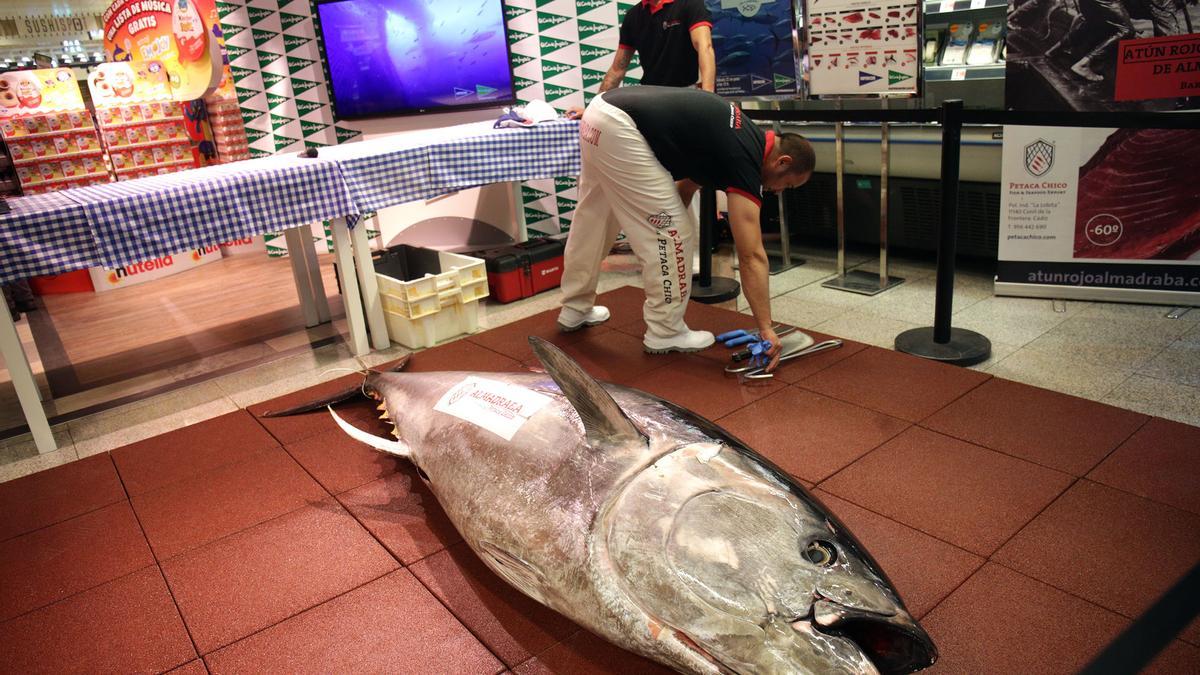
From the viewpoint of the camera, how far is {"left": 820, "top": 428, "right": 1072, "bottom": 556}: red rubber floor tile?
2.40m

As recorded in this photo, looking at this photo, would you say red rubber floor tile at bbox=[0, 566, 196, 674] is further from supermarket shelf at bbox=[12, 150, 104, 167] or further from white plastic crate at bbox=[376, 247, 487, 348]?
supermarket shelf at bbox=[12, 150, 104, 167]

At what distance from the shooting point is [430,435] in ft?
7.92

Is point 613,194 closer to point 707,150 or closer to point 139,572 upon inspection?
point 707,150

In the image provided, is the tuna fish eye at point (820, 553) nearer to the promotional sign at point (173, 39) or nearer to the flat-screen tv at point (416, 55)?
the flat-screen tv at point (416, 55)

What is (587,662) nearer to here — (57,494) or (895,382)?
(895,382)

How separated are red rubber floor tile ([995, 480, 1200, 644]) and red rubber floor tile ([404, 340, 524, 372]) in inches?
88.0

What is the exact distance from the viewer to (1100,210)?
419 cm

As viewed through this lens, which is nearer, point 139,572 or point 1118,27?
point 139,572

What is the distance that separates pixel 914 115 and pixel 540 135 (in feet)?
6.94

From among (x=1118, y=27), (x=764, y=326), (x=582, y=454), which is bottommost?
(x=764, y=326)

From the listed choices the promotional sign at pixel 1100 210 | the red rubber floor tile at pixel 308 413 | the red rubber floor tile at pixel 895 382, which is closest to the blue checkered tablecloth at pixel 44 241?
the red rubber floor tile at pixel 308 413

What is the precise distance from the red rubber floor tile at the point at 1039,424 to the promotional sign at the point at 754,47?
95.9 inches

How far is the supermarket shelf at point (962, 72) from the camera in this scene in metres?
4.69

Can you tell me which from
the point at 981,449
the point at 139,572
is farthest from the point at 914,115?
the point at 139,572
